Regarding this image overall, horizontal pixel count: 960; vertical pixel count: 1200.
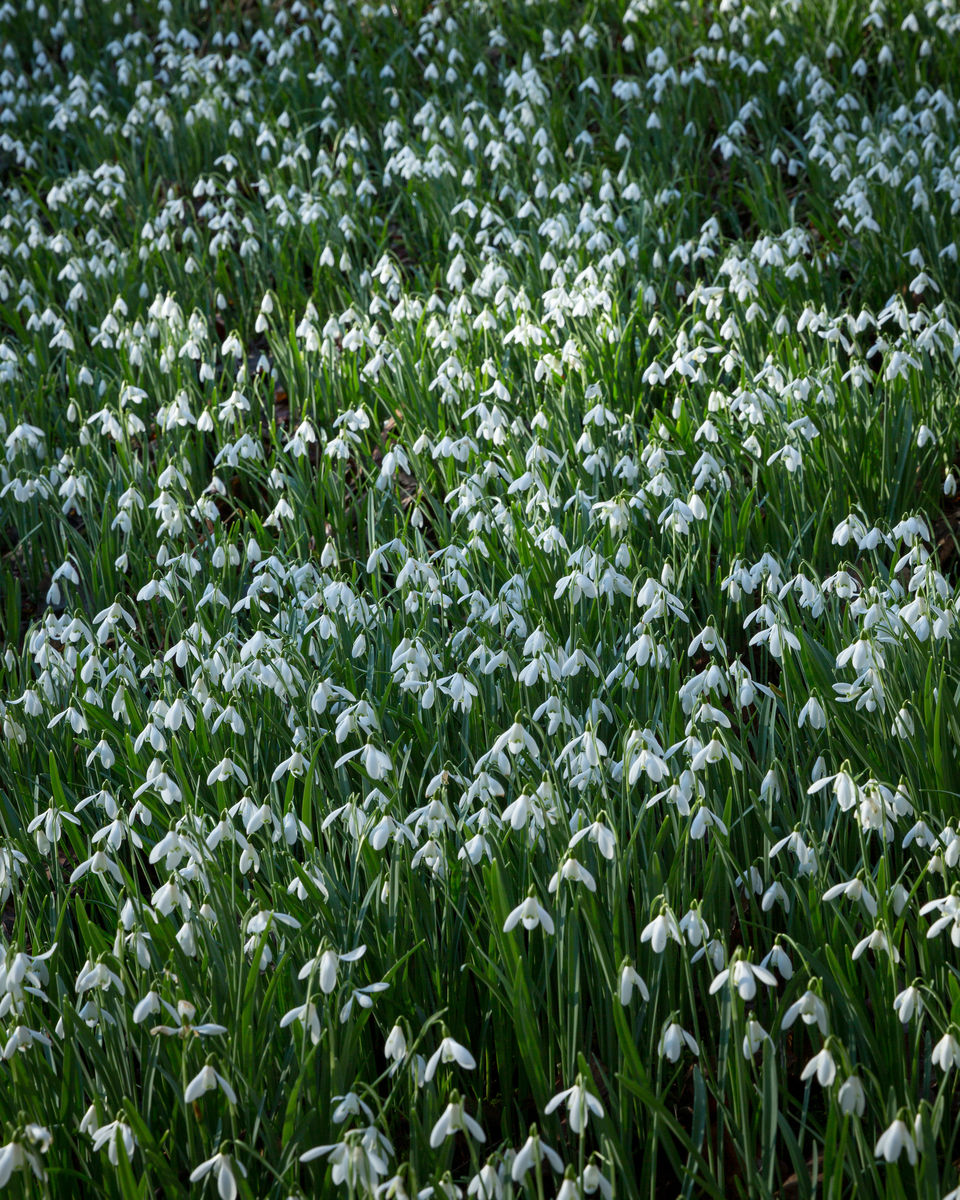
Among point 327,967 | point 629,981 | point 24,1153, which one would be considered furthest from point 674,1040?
point 24,1153

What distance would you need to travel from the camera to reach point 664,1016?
5.97ft

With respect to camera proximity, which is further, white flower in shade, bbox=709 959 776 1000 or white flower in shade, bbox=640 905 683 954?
white flower in shade, bbox=640 905 683 954

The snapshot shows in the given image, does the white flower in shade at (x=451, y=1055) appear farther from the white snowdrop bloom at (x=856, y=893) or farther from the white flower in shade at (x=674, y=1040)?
the white snowdrop bloom at (x=856, y=893)

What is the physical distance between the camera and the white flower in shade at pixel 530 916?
168cm

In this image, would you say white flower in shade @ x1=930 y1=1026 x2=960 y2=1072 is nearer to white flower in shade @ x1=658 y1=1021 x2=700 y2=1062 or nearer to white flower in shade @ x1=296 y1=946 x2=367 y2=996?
white flower in shade @ x1=658 y1=1021 x2=700 y2=1062

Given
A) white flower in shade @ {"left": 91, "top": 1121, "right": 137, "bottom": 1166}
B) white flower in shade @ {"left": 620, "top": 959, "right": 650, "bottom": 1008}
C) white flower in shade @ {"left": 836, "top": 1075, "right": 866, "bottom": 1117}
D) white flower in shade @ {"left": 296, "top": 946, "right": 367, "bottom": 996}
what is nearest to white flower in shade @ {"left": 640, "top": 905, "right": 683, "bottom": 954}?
white flower in shade @ {"left": 620, "top": 959, "right": 650, "bottom": 1008}

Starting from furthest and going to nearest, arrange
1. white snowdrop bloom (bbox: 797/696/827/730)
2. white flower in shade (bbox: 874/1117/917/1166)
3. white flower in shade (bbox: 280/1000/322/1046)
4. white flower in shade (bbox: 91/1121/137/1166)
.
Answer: white snowdrop bloom (bbox: 797/696/827/730)
white flower in shade (bbox: 280/1000/322/1046)
white flower in shade (bbox: 91/1121/137/1166)
white flower in shade (bbox: 874/1117/917/1166)

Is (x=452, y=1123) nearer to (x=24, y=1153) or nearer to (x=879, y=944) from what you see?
(x=24, y=1153)

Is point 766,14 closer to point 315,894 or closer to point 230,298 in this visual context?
point 230,298

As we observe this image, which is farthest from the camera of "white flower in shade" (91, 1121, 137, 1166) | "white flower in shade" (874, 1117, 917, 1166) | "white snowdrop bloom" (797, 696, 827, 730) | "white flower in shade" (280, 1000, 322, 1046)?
"white snowdrop bloom" (797, 696, 827, 730)

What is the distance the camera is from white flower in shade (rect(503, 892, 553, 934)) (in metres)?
1.68

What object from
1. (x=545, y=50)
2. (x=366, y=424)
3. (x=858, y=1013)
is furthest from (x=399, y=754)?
(x=545, y=50)

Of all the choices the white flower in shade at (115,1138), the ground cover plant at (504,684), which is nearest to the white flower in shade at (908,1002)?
the ground cover plant at (504,684)

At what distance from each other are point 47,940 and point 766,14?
20.4 feet
